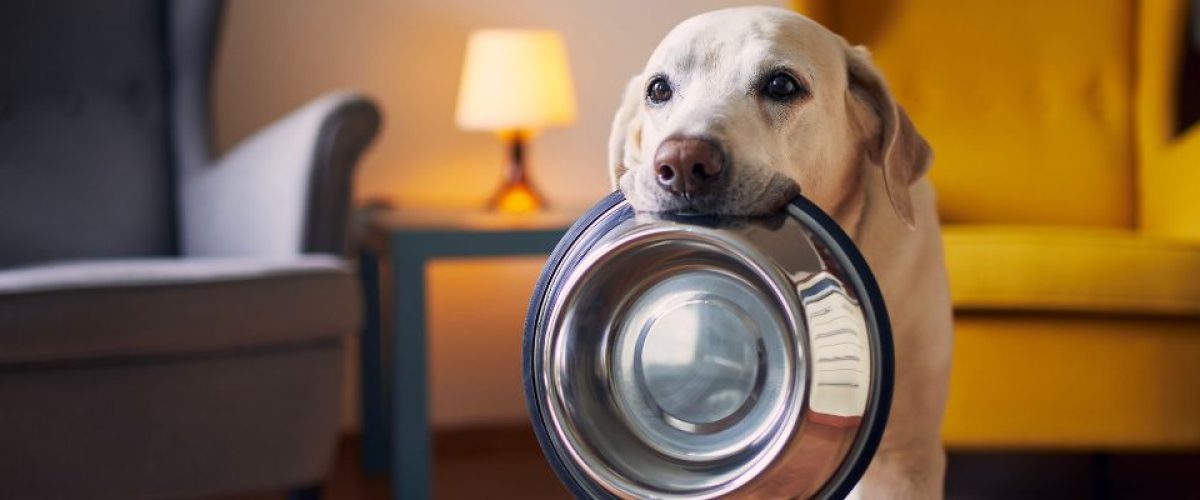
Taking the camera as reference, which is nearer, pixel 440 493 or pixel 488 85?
pixel 440 493

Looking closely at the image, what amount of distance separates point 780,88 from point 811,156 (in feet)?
0.23

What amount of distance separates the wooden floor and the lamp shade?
28.0 inches

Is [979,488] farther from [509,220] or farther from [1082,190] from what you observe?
[509,220]

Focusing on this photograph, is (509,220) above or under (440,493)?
above

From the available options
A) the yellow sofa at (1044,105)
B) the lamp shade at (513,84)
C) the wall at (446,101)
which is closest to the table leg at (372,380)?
the wall at (446,101)

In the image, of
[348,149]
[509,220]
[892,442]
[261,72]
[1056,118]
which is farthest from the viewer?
[261,72]

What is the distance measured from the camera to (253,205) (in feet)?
6.22

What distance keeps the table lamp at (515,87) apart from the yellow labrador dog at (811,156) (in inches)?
47.0

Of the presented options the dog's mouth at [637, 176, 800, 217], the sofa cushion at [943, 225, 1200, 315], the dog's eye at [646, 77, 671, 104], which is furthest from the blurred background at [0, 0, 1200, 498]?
the dog's mouth at [637, 176, 800, 217]

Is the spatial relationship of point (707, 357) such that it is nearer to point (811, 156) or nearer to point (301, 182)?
point (811, 156)

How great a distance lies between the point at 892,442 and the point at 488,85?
1459mm

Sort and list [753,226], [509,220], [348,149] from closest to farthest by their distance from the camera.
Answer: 1. [753,226]
2. [348,149]
3. [509,220]

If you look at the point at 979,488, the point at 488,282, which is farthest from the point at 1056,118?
the point at 488,282

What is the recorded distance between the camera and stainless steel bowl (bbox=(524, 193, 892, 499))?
90 cm
